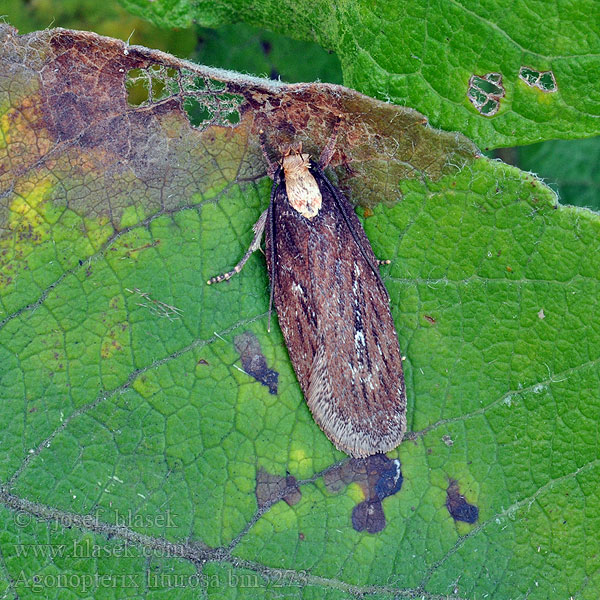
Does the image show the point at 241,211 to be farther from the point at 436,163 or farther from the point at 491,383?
the point at 491,383

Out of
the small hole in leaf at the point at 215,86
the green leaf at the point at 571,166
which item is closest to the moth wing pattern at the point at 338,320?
the small hole in leaf at the point at 215,86

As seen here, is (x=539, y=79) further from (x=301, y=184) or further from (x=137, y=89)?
(x=137, y=89)

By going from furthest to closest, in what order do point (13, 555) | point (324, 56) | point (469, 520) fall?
point (324, 56) < point (469, 520) < point (13, 555)

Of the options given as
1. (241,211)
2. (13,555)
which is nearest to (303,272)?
(241,211)

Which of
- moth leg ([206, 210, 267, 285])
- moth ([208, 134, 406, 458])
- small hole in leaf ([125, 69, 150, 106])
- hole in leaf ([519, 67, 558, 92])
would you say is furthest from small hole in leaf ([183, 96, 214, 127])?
hole in leaf ([519, 67, 558, 92])

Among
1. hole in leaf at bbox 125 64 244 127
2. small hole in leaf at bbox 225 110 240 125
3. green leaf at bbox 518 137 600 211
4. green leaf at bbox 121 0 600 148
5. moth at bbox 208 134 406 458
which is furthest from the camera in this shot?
green leaf at bbox 518 137 600 211

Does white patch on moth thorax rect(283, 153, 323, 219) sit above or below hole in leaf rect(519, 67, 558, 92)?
below

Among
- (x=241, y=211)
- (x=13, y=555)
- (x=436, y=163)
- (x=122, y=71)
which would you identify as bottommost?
(x=13, y=555)

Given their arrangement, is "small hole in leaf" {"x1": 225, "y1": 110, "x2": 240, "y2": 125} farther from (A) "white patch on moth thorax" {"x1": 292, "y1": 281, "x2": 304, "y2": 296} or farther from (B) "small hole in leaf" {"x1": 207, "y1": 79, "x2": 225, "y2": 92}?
(A) "white patch on moth thorax" {"x1": 292, "y1": 281, "x2": 304, "y2": 296}
